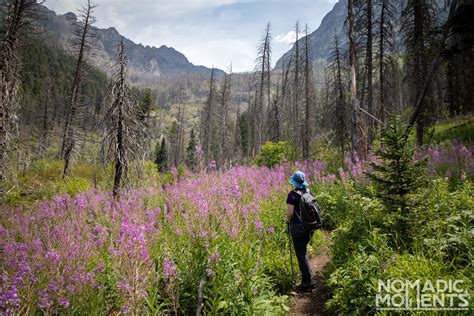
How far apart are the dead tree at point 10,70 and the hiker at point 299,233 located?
25.2 ft

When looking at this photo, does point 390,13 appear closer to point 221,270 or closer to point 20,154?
point 221,270

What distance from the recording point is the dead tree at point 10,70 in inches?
278

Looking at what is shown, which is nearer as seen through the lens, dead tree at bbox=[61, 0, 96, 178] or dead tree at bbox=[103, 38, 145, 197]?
dead tree at bbox=[103, 38, 145, 197]

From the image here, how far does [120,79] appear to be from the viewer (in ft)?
25.3

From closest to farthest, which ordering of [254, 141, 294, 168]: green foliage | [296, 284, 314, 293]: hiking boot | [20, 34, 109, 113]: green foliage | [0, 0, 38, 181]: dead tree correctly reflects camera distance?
[296, 284, 314, 293]: hiking boot < [0, 0, 38, 181]: dead tree < [254, 141, 294, 168]: green foliage < [20, 34, 109, 113]: green foliage

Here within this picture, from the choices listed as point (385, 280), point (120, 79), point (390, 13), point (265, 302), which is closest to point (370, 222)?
point (385, 280)

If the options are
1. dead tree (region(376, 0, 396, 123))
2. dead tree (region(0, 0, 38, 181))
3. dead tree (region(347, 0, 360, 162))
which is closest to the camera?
dead tree (region(0, 0, 38, 181))

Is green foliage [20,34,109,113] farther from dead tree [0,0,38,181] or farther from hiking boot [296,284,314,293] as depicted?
hiking boot [296,284,314,293]

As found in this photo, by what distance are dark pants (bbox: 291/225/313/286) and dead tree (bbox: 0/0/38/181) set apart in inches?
309

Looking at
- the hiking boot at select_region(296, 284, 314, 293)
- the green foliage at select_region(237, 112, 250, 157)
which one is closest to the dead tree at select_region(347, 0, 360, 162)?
the hiking boot at select_region(296, 284, 314, 293)

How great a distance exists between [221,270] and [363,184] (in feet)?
18.2

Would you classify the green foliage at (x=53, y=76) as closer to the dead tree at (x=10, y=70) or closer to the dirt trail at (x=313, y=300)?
the dead tree at (x=10, y=70)

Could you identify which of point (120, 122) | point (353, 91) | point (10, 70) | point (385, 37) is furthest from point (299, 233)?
point (385, 37)

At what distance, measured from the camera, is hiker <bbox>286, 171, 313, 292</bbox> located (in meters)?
4.91
